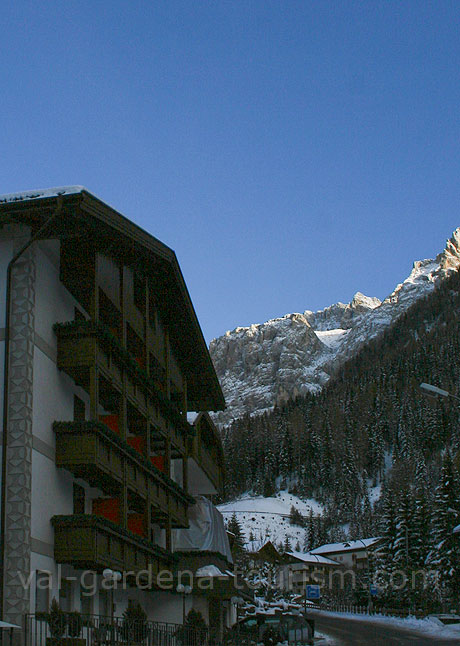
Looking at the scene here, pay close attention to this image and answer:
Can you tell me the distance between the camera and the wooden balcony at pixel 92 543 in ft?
77.2

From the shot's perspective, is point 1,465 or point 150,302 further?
point 150,302

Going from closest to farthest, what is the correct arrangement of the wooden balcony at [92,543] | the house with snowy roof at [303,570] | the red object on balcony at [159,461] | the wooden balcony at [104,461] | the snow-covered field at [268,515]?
1. the wooden balcony at [92,543]
2. the wooden balcony at [104,461]
3. the red object on balcony at [159,461]
4. the house with snowy roof at [303,570]
5. the snow-covered field at [268,515]

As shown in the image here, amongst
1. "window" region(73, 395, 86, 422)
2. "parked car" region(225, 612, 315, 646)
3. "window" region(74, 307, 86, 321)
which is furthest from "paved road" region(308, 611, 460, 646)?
"window" region(74, 307, 86, 321)

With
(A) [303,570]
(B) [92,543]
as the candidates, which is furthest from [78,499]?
(A) [303,570]

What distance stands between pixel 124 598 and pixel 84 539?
8110mm

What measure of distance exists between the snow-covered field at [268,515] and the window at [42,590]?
428 feet

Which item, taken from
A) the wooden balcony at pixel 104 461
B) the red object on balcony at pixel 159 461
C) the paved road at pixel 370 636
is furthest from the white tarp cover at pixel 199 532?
the wooden balcony at pixel 104 461

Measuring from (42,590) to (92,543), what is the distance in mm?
1766

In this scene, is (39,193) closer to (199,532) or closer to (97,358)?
(97,358)

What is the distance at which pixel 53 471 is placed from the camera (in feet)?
79.0

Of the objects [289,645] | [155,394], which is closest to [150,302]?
[155,394]

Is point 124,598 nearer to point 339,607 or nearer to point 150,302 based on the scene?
point 150,302

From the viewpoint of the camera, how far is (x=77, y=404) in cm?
2698

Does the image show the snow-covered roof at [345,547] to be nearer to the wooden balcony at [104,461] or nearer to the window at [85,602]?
the wooden balcony at [104,461]
